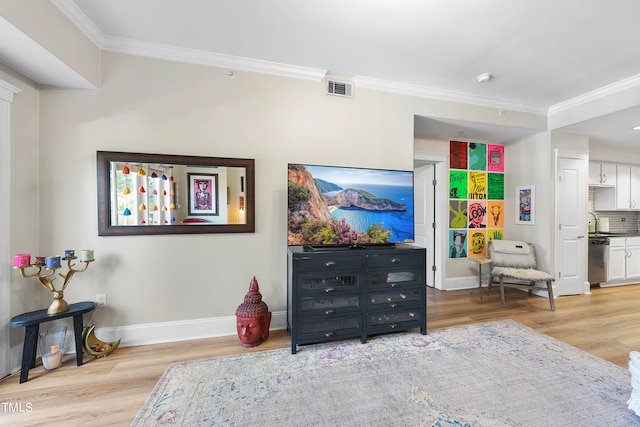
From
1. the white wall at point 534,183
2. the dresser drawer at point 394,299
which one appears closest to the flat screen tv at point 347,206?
the dresser drawer at point 394,299

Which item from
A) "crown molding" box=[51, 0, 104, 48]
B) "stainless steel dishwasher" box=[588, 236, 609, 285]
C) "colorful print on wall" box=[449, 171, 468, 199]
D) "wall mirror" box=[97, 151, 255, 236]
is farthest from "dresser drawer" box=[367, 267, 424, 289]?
Answer: "stainless steel dishwasher" box=[588, 236, 609, 285]

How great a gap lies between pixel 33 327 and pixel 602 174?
757 cm

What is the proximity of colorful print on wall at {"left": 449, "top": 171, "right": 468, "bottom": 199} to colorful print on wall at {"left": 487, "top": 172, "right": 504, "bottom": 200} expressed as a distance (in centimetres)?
48

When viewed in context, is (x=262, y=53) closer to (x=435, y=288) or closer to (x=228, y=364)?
(x=228, y=364)

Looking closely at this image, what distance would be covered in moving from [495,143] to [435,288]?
261 centimetres

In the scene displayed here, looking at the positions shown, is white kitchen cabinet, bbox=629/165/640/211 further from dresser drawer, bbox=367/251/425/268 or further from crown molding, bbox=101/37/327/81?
crown molding, bbox=101/37/327/81

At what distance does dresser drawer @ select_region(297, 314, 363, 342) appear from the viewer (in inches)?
88.4

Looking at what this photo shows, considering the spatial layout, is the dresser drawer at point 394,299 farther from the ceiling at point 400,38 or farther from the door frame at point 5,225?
the door frame at point 5,225

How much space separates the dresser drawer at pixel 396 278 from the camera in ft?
7.88

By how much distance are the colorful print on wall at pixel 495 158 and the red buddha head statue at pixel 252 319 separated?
13.7ft

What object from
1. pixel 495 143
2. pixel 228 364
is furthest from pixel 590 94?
pixel 228 364

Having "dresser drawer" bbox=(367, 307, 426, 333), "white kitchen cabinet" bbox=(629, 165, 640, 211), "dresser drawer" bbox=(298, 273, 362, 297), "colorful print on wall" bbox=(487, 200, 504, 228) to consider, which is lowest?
"dresser drawer" bbox=(367, 307, 426, 333)

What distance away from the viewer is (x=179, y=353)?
7.36ft

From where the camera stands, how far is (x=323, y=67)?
269 centimetres
